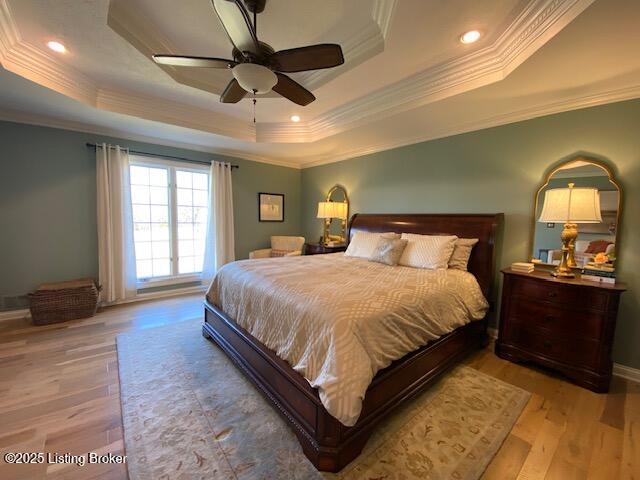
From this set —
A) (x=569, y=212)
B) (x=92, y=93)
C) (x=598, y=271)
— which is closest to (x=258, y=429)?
(x=569, y=212)

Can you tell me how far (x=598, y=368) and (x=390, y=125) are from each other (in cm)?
298

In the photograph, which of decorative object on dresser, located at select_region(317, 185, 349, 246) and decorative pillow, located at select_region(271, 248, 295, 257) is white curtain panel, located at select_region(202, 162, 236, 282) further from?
decorative object on dresser, located at select_region(317, 185, 349, 246)

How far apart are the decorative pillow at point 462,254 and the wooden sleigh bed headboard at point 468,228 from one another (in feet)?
0.29

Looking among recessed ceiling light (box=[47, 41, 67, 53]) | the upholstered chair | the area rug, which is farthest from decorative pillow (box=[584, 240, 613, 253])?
recessed ceiling light (box=[47, 41, 67, 53])

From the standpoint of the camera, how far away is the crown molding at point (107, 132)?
10.1 ft

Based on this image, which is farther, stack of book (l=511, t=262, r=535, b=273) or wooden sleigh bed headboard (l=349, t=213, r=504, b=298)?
wooden sleigh bed headboard (l=349, t=213, r=504, b=298)

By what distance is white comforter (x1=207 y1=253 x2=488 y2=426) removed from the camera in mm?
1372

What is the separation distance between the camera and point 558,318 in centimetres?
221

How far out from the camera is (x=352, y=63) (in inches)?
90.0

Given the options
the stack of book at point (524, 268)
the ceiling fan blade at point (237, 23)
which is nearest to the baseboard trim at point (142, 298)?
the ceiling fan blade at point (237, 23)

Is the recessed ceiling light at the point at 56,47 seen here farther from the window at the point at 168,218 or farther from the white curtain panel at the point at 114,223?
the window at the point at 168,218

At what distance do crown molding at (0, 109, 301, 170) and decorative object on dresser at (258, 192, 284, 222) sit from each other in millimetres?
684

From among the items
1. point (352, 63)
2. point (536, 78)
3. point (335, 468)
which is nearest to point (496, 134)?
point (536, 78)

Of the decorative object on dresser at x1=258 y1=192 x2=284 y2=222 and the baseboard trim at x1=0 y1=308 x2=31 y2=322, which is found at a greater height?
the decorative object on dresser at x1=258 y1=192 x2=284 y2=222
